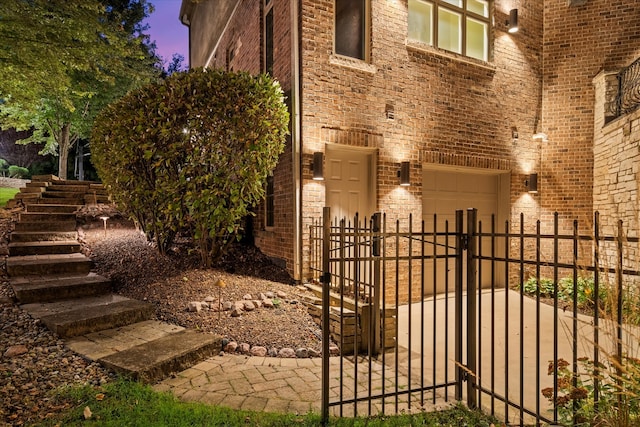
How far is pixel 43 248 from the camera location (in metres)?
6.26

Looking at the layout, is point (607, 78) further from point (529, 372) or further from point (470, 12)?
point (529, 372)

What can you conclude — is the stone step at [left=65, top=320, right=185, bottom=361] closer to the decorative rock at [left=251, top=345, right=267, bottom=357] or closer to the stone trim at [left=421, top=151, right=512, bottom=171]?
the decorative rock at [left=251, top=345, right=267, bottom=357]

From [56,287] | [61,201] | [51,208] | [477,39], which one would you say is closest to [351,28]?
[477,39]

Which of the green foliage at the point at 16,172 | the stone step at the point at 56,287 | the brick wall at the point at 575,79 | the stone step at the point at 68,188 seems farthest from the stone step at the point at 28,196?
the green foliage at the point at 16,172

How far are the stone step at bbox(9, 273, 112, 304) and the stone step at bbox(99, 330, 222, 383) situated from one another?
1.93 metres

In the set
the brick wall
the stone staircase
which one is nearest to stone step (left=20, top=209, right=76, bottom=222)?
the stone staircase

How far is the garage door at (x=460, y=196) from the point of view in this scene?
7.51m

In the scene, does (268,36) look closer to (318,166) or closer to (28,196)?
(318,166)

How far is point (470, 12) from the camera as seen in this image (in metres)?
7.93

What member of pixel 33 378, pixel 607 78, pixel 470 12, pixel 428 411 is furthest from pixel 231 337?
pixel 607 78

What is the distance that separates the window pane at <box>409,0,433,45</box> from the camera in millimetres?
7258

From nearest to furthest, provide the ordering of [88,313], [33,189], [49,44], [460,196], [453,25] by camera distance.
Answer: [88,313] → [49,44] → [453,25] → [460,196] → [33,189]

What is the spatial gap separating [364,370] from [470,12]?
765 cm

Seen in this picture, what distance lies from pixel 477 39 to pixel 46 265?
905 centimetres
